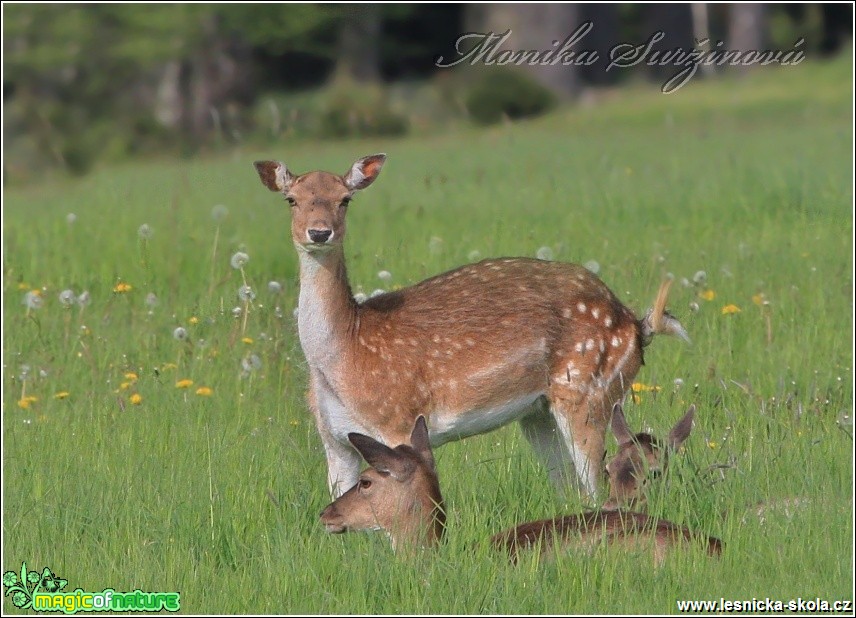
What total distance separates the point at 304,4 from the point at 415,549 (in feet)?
72.2

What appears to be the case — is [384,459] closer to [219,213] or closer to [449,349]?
[449,349]

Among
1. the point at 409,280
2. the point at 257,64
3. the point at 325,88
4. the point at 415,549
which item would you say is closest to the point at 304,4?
the point at 325,88

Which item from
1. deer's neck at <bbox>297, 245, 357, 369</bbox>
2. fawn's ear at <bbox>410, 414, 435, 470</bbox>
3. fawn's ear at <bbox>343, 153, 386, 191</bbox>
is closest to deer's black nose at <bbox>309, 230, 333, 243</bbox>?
deer's neck at <bbox>297, 245, 357, 369</bbox>

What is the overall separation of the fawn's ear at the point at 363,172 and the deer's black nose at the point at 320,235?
14.2 inches

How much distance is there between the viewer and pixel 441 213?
14.0 m

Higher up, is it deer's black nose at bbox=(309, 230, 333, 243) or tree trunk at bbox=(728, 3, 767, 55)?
tree trunk at bbox=(728, 3, 767, 55)

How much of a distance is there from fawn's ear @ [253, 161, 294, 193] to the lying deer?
1458mm

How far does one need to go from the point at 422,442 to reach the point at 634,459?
102 centimetres

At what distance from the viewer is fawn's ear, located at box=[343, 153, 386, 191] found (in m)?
7.06

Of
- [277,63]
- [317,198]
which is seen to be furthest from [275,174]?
[277,63]

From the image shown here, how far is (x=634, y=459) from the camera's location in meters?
6.77

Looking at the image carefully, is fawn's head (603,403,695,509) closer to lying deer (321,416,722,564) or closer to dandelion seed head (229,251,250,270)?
lying deer (321,416,722,564)

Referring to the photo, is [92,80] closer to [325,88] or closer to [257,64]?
[257,64]

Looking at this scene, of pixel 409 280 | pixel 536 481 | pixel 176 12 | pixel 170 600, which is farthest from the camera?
pixel 176 12
